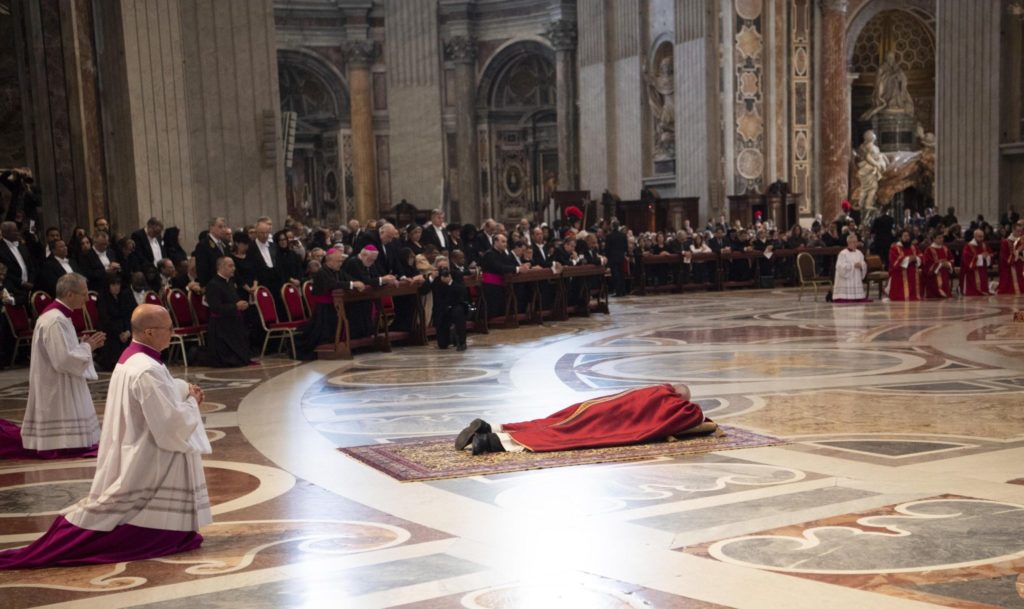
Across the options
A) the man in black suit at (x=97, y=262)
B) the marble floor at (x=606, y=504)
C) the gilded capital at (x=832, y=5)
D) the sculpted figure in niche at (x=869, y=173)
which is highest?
the gilded capital at (x=832, y=5)

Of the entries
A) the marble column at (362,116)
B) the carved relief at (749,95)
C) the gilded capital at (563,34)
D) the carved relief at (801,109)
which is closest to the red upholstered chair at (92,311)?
the carved relief at (749,95)

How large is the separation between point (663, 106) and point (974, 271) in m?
10.1

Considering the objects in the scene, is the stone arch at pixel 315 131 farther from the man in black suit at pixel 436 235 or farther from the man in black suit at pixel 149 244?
the man in black suit at pixel 149 244

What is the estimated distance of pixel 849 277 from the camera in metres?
17.3

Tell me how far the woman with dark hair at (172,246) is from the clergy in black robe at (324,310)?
2335mm

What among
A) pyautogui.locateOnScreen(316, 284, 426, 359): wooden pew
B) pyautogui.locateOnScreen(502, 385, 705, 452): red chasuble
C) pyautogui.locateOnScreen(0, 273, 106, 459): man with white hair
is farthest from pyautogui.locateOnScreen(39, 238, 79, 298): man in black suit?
pyautogui.locateOnScreen(502, 385, 705, 452): red chasuble

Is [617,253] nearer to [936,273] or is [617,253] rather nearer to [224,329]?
[936,273]

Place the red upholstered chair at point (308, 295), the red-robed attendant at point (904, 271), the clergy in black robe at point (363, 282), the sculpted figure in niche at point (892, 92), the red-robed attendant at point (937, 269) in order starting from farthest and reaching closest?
1. the sculpted figure in niche at point (892, 92)
2. the red-robed attendant at point (937, 269)
3. the red-robed attendant at point (904, 271)
4. the red upholstered chair at point (308, 295)
5. the clergy in black robe at point (363, 282)

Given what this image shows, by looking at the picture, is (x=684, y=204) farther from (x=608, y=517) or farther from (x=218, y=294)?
(x=608, y=517)

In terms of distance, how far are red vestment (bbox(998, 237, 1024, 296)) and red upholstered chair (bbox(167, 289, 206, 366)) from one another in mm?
12566

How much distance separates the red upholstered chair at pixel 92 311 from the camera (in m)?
12.7

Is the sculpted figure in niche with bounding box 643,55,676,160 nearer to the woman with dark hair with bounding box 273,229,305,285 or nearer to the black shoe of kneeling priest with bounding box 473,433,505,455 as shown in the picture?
the woman with dark hair with bounding box 273,229,305,285

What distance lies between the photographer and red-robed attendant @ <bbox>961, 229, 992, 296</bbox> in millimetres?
18156

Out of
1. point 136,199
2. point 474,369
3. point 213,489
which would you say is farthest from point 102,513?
point 136,199
